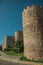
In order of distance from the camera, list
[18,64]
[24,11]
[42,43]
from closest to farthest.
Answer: [18,64]
[42,43]
[24,11]

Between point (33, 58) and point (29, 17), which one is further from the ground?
point (29, 17)

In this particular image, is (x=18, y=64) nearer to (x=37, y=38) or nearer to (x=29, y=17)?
(x=37, y=38)

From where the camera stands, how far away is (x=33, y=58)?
2880 cm

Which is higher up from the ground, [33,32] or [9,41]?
[9,41]

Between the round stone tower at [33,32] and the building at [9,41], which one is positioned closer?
the round stone tower at [33,32]

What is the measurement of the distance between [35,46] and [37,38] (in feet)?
3.49

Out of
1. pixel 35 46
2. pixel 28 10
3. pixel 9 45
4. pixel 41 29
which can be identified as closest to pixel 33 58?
pixel 35 46

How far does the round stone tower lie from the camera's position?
28.6 m

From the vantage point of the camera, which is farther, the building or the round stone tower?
the building

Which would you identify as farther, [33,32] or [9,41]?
[9,41]

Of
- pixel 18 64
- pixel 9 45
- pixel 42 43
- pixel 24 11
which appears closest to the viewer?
pixel 18 64

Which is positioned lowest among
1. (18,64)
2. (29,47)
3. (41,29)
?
(18,64)

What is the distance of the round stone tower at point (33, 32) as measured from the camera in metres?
28.6

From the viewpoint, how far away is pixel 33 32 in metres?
29.0
